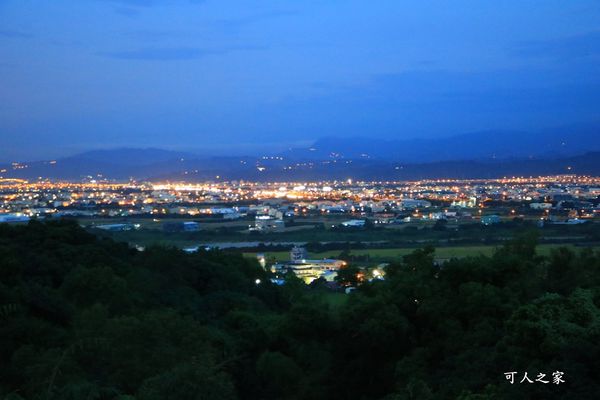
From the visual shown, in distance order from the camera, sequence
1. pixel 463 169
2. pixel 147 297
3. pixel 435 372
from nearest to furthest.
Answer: pixel 435 372 < pixel 147 297 < pixel 463 169

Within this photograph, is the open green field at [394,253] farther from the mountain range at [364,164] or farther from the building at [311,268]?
the mountain range at [364,164]

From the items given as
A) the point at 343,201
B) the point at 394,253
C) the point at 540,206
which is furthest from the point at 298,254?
the point at 343,201

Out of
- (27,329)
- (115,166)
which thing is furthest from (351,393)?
(115,166)

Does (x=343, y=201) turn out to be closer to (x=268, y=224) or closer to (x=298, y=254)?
(x=268, y=224)

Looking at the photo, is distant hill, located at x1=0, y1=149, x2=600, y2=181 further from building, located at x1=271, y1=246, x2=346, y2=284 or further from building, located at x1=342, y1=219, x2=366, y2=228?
building, located at x1=271, y1=246, x2=346, y2=284

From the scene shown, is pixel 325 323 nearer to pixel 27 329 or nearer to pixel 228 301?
pixel 27 329
